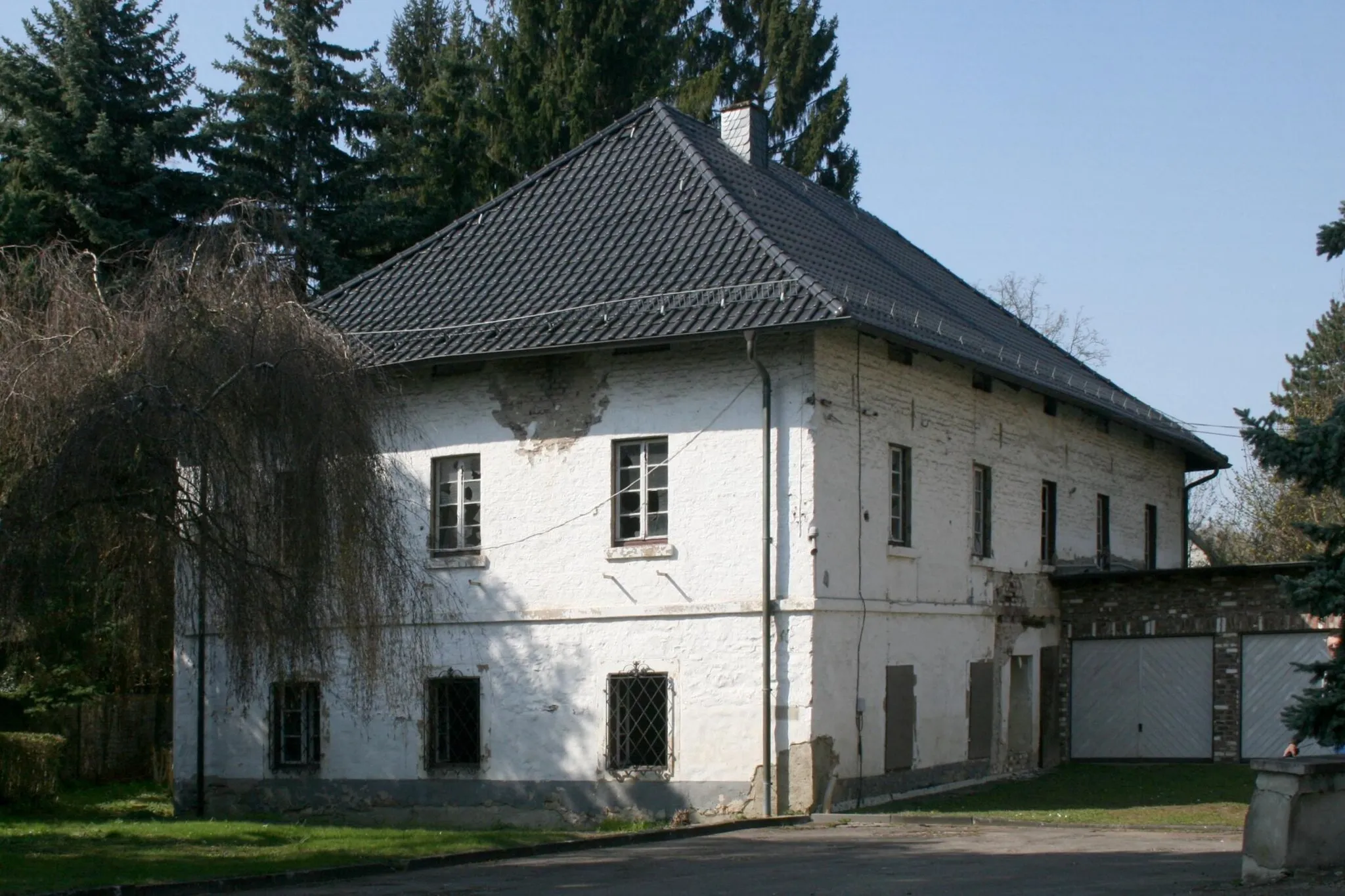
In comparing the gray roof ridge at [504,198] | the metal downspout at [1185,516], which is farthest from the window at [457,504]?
the metal downspout at [1185,516]

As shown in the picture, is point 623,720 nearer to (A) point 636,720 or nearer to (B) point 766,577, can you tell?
(A) point 636,720

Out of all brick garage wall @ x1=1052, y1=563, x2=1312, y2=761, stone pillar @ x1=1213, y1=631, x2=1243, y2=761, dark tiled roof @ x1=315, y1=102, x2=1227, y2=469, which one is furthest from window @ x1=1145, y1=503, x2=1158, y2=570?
stone pillar @ x1=1213, y1=631, x2=1243, y2=761

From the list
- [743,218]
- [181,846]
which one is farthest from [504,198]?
[181,846]

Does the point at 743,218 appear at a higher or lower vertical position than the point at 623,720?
higher

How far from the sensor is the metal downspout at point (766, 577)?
1902 cm

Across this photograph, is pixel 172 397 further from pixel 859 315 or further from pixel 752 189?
pixel 752 189

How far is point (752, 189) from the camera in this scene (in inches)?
926

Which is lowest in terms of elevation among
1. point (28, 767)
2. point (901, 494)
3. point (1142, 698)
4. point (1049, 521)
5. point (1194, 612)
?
point (28, 767)

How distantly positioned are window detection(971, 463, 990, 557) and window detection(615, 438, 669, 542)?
5224 millimetres

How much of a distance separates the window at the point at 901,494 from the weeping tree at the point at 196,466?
7605 mm

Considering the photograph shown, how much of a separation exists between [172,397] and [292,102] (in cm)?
2077

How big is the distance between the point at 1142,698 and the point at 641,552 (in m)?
9.27

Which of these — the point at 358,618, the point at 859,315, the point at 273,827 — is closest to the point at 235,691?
the point at 358,618

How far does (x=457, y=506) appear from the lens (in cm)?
2194
